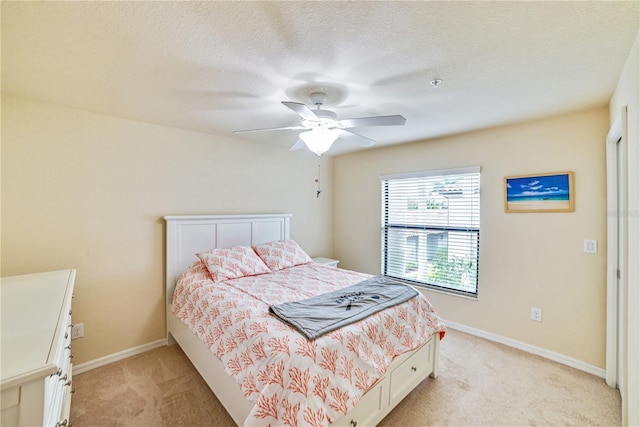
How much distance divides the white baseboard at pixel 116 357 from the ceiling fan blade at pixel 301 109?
2719 millimetres

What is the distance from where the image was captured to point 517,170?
2.81 metres

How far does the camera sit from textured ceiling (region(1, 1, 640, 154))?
4.08 feet

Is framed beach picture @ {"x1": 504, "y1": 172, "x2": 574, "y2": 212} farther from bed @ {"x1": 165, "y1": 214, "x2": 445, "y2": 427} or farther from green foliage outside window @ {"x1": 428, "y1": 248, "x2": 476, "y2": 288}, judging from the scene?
bed @ {"x1": 165, "y1": 214, "x2": 445, "y2": 427}

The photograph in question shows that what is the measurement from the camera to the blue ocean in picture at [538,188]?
2.55m

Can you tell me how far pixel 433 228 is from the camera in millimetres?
3496

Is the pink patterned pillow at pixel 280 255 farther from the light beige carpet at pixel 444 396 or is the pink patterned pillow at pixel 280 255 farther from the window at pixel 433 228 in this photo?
the window at pixel 433 228

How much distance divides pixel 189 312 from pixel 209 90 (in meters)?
1.81

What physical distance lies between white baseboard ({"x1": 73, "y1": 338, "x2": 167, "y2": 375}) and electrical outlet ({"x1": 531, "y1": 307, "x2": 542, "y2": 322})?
3.77 m

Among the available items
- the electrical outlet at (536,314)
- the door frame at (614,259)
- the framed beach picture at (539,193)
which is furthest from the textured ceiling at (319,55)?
the electrical outlet at (536,314)

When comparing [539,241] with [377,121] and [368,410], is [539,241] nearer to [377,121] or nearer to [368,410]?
[377,121]

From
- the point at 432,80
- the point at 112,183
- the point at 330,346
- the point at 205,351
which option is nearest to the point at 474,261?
the point at 432,80

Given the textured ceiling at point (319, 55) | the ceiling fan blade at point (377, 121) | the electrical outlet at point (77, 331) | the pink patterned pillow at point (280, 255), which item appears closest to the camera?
the textured ceiling at point (319, 55)

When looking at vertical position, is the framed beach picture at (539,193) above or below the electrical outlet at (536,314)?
above

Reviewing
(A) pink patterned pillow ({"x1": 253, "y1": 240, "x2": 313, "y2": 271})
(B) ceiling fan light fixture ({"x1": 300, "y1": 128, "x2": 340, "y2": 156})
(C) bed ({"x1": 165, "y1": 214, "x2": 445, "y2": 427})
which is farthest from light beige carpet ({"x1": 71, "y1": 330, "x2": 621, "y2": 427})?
(B) ceiling fan light fixture ({"x1": 300, "y1": 128, "x2": 340, "y2": 156})
